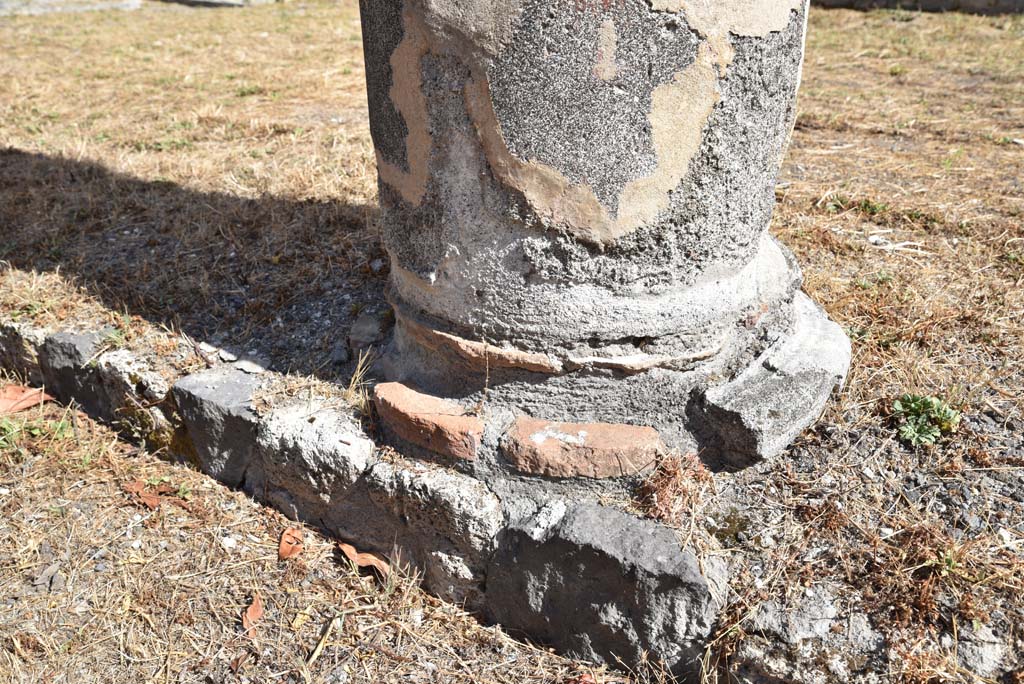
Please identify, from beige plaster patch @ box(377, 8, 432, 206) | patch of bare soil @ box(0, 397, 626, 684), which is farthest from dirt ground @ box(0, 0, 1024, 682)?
beige plaster patch @ box(377, 8, 432, 206)

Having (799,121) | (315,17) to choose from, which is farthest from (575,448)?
(315,17)

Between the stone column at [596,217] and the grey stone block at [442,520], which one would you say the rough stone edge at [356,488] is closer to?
the grey stone block at [442,520]

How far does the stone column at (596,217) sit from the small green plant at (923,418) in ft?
0.59

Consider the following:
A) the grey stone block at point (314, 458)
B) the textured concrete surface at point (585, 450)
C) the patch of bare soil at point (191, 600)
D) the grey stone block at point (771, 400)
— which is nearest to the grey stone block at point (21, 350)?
the patch of bare soil at point (191, 600)

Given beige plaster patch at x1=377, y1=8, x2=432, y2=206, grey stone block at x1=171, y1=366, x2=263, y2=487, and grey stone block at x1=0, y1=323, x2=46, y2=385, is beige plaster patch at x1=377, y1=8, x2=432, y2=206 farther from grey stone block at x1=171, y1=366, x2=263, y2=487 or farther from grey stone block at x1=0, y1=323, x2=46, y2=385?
grey stone block at x1=0, y1=323, x2=46, y2=385

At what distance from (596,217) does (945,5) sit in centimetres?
793

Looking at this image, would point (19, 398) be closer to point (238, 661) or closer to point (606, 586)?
point (238, 661)

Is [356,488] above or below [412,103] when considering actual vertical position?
below

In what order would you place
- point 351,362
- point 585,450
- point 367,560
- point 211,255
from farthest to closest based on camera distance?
1. point 211,255
2. point 351,362
3. point 367,560
4. point 585,450

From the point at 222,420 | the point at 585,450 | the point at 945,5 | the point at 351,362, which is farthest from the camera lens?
the point at 945,5

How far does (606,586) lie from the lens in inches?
72.2

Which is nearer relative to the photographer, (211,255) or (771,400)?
(771,400)

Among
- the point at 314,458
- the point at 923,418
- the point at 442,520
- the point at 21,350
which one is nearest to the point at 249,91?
the point at 21,350

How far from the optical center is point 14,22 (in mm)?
8422
